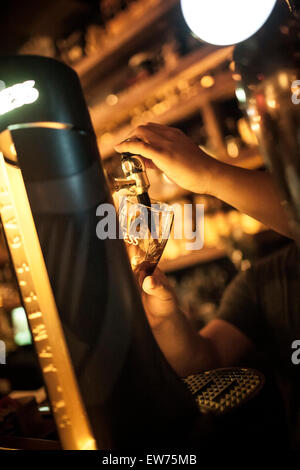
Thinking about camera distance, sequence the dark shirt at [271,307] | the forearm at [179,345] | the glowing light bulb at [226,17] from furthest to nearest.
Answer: the dark shirt at [271,307], the forearm at [179,345], the glowing light bulb at [226,17]

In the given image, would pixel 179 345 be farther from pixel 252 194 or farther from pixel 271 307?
pixel 271 307

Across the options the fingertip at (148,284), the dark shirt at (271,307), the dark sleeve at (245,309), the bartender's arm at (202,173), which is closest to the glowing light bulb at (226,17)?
the bartender's arm at (202,173)

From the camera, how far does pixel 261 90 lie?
0.35 m

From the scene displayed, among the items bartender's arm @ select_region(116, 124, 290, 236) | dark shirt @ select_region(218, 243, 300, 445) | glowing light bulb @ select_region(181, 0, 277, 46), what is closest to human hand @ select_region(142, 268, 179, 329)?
bartender's arm @ select_region(116, 124, 290, 236)

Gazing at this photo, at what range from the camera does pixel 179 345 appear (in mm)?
786

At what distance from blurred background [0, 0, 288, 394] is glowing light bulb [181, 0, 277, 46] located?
1254 millimetres

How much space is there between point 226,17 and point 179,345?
638 mm

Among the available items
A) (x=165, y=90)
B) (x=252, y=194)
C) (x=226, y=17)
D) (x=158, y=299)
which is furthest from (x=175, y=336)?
(x=165, y=90)

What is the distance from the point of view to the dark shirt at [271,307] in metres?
1.26

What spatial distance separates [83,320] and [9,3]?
2.25m

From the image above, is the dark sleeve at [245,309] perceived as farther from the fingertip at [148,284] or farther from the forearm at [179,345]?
the fingertip at [148,284]

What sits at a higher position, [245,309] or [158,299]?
[158,299]

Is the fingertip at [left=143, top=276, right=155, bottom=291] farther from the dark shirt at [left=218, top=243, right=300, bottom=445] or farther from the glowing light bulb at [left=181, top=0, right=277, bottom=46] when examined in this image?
the dark shirt at [left=218, top=243, right=300, bottom=445]

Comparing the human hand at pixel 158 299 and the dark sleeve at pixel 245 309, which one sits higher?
the human hand at pixel 158 299
